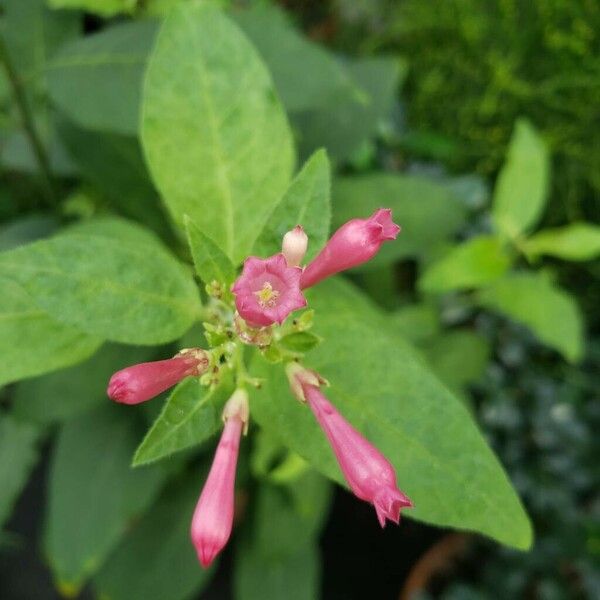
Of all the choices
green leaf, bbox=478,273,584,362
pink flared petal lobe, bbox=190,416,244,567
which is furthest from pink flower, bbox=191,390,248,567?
green leaf, bbox=478,273,584,362

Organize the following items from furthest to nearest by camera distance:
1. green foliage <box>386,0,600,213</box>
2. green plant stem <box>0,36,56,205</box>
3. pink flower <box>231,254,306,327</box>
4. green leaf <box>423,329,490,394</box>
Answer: green foliage <box>386,0,600,213</box>, green leaf <box>423,329,490,394</box>, green plant stem <box>0,36,56,205</box>, pink flower <box>231,254,306,327</box>

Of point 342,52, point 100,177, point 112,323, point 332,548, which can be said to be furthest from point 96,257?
point 342,52

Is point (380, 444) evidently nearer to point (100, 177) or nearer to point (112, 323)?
point (112, 323)

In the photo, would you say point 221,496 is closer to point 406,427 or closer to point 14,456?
point 406,427

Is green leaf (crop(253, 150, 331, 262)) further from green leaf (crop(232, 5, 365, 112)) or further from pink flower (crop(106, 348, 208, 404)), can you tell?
green leaf (crop(232, 5, 365, 112))

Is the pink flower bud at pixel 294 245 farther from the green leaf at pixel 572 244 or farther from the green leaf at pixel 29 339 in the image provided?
the green leaf at pixel 572 244

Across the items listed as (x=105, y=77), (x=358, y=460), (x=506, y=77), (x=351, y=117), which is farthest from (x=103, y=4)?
(x=506, y=77)
